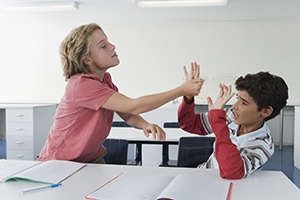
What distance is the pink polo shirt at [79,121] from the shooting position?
1.31 metres

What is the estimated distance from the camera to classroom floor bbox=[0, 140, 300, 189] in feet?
11.6

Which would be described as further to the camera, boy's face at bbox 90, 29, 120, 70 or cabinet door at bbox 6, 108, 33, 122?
cabinet door at bbox 6, 108, 33, 122

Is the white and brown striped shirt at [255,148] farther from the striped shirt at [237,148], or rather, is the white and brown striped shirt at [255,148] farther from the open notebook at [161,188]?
the open notebook at [161,188]

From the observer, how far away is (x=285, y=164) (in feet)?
13.7

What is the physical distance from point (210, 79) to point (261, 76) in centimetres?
466

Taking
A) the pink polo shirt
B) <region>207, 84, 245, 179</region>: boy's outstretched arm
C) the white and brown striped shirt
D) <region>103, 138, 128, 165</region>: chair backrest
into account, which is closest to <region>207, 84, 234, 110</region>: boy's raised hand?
<region>207, 84, 245, 179</region>: boy's outstretched arm

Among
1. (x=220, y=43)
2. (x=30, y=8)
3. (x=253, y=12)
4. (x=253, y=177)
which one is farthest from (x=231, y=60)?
(x=253, y=177)

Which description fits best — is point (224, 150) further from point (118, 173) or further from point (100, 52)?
point (100, 52)

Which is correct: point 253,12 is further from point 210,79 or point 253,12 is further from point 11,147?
point 11,147

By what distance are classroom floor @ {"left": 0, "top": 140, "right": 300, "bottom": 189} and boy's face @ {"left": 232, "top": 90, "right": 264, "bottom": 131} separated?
227 cm

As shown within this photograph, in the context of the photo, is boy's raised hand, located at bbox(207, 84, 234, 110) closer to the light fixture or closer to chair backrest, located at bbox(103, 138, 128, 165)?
chair backrest, located at bbox(103, 138, 128, 165)

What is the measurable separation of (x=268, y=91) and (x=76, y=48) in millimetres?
947

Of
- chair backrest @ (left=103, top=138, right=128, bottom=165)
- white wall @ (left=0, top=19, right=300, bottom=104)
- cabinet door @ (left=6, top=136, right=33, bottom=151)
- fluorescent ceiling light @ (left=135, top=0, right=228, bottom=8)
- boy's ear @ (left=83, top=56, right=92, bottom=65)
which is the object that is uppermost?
fluorescent ceiling light @ (left=135, top=0, right=228, bottom=8)

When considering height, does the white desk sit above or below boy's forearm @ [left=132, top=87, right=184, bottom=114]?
below
